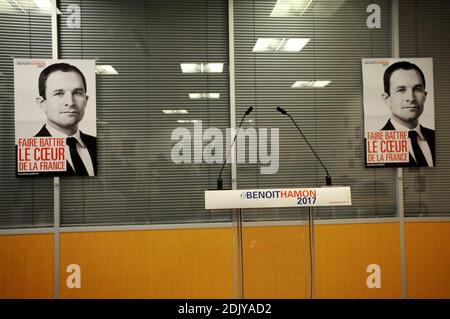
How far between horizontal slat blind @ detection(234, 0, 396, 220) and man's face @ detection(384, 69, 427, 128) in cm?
30

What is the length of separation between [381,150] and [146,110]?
2467 millimetres

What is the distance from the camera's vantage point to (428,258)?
378 cm

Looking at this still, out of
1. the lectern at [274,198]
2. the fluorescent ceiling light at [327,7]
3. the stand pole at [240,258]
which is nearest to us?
the lectern at [274,198]

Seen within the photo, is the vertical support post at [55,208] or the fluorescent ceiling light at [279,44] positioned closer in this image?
the vertical support post at [55,208]

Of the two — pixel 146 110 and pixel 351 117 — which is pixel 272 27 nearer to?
pixel 351 117

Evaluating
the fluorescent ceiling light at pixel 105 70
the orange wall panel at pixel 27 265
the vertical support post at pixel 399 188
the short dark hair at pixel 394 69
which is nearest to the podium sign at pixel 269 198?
the vertical support post at pixel 399 188

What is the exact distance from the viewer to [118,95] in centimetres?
373

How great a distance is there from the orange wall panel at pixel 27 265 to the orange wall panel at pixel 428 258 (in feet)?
11.9

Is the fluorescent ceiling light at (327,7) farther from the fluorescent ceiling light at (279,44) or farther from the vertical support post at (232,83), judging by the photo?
the vertical support post at (232,83)

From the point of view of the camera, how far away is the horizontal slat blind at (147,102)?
370 centimetres

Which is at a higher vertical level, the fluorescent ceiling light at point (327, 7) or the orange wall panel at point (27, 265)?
the fluorescent ceiling light at point (327, 7)

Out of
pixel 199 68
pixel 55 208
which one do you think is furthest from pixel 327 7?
pixel 55 208

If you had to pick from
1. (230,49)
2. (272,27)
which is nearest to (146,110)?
(230,49)

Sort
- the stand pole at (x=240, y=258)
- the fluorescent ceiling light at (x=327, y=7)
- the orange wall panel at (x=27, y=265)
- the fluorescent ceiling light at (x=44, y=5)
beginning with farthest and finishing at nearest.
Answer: the fluorescent ceiling light at (x=327, y=7) → the fluorescent ceiling light at (x=44, y=5) → the orange wall panel at (x=27, y=265) → the stand pole at (x=240, y=258)
